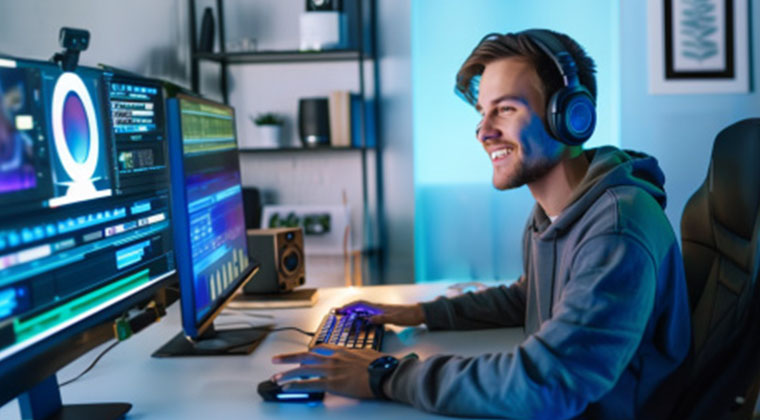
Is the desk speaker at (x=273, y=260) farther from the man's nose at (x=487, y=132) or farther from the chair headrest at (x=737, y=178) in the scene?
the chair headrest at (x=737, y=178)

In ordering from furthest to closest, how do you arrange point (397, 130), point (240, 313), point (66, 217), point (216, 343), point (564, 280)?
point (397, 130) → point (240, 313) → point (216, 343) → point (564, 280) → point (66, 217)

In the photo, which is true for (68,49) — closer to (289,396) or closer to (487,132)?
(289,396)

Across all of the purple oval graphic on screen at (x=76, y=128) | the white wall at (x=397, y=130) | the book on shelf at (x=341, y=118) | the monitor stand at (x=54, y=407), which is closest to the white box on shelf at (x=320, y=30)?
the book on shelf at (x=341, y=118)

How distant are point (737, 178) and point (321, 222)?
2.43m

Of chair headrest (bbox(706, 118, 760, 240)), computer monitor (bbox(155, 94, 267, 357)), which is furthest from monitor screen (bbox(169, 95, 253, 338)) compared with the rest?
chair headrest (bbox(706, 118, 760, 240))

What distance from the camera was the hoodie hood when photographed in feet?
3.62

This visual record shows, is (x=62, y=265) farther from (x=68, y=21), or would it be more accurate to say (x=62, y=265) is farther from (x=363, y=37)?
(x=363, y=37)

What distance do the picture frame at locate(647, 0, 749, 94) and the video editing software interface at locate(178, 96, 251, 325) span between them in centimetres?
287

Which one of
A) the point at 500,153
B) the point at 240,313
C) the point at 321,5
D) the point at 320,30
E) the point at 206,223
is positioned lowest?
the point at 240,313

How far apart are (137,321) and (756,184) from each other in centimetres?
110

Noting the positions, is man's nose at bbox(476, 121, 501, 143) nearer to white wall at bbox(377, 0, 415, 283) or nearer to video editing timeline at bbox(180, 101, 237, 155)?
video editing timeline at bbox(180, 101, 237, 155)

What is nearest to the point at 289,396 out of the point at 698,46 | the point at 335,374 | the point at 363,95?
the point at 335,374

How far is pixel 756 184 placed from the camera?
3.77ft

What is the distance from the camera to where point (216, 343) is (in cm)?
138
